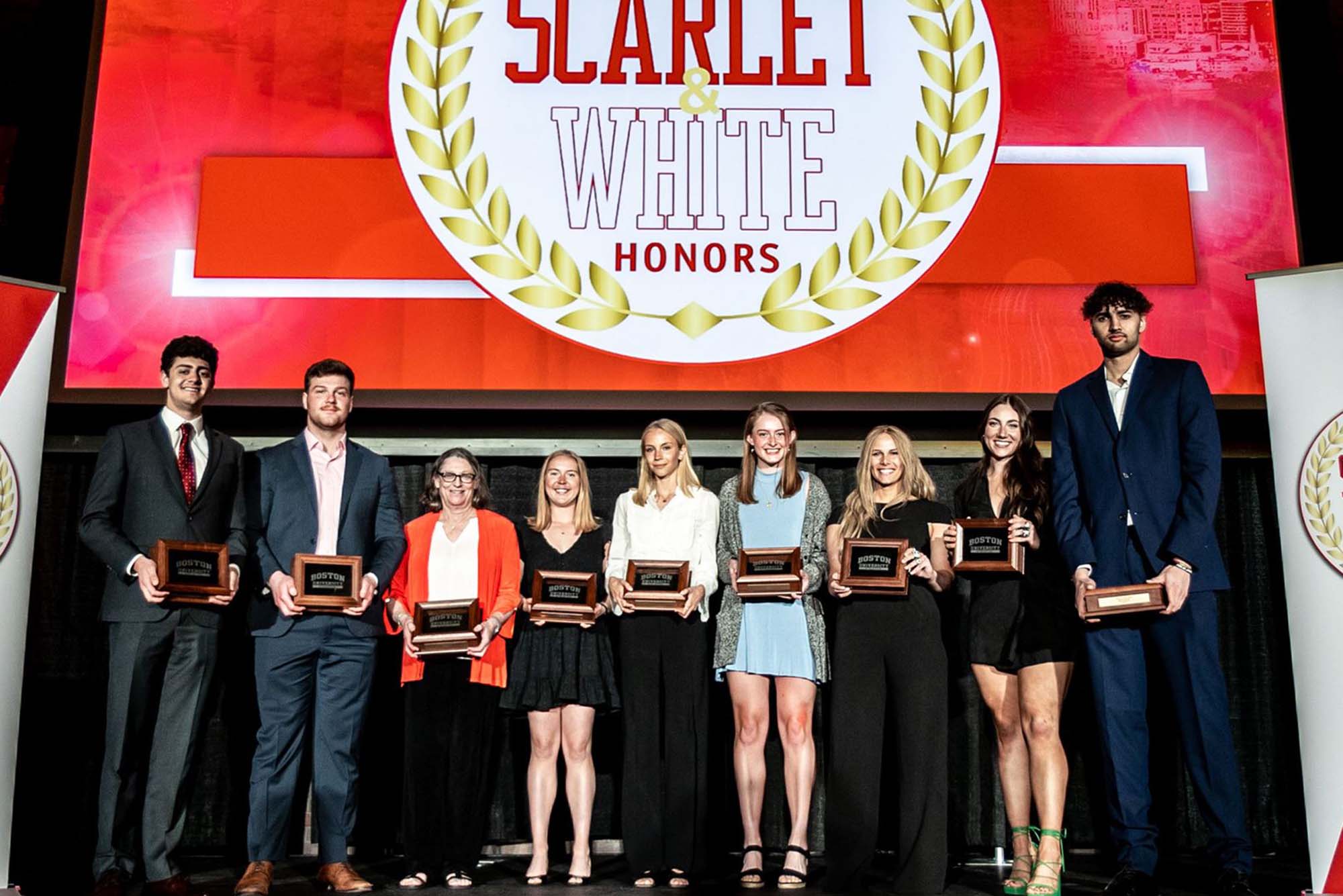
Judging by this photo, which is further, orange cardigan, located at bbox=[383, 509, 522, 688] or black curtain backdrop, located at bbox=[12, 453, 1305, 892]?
black curtain backdrop, located at bbox=[12, 453, 1305, 892]

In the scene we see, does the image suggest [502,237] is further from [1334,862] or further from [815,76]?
[1334,862]

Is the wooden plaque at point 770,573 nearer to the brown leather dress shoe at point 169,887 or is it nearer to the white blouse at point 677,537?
the white blouse at point 677,537

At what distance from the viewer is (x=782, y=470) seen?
165 inches

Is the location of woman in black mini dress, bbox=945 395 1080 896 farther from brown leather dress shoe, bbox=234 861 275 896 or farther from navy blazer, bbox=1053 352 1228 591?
brown leather dress shoe, bbox=234 861 275 896

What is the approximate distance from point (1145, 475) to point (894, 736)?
1171mm

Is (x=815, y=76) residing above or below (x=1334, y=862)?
above

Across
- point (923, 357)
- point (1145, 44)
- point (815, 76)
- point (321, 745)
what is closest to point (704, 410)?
point (923, 357)

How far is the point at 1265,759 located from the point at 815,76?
342 centimetres

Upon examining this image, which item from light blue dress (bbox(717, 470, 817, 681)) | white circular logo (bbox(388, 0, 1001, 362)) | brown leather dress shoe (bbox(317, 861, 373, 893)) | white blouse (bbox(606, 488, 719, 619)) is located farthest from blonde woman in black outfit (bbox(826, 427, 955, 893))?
brown leather dress shoe (bbox(317, 861, 373, 893))

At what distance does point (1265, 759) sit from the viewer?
5.01m

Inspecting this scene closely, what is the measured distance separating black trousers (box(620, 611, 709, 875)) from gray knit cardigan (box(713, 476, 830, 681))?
3.7 inches

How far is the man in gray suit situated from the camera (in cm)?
378

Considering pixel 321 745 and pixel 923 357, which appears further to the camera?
pixel 923 357

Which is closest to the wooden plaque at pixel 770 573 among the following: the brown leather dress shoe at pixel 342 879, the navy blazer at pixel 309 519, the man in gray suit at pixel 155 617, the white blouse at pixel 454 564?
the white blouse at pixel 454 564
